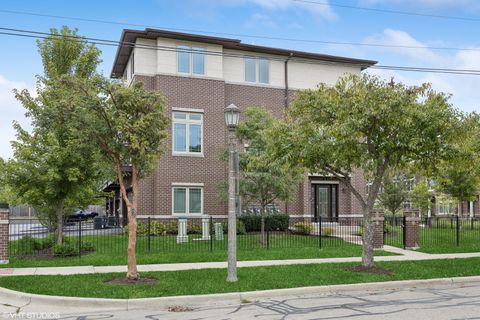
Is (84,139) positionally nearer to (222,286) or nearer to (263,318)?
(222,286)

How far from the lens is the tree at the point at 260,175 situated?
65.3 feet

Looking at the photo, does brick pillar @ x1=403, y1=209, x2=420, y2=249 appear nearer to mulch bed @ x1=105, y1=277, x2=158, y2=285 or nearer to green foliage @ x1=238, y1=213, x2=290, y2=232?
green foliage @ x1=238, y1=213, x2=290, y2=232

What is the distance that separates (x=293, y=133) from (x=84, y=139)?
18.1 feet

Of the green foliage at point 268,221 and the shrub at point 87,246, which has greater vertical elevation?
the green foliage at point 268,221

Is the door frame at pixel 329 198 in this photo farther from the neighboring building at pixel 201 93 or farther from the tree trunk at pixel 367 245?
the tree trunk at pixel 367 245

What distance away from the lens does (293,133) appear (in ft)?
45.6

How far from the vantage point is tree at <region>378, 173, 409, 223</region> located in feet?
94.7

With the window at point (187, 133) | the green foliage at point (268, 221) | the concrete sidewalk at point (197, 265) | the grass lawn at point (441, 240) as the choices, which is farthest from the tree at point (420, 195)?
the window at point (187, 133)

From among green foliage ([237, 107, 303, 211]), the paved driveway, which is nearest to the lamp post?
the paved driveway

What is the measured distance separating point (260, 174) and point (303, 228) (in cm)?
569

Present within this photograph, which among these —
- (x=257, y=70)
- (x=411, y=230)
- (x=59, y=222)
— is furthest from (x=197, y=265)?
(x=257, y=70)

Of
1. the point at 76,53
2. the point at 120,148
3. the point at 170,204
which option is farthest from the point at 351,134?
the point at 76,53

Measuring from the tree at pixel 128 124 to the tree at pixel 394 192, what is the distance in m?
19.7

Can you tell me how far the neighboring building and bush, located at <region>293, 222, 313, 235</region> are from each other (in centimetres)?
44
